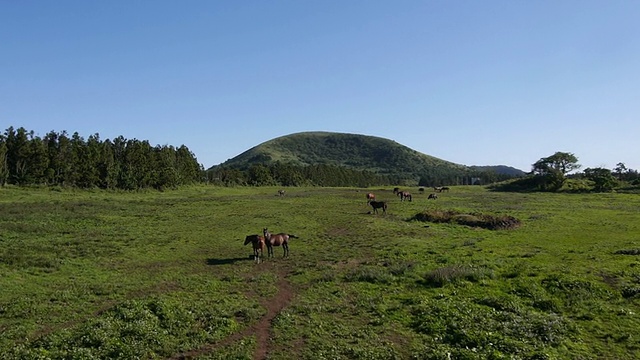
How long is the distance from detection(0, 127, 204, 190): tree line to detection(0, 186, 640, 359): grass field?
205ft

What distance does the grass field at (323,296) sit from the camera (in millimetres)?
14883

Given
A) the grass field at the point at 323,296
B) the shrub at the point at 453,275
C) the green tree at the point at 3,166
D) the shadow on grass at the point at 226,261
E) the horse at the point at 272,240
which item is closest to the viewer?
the grass field at the point at 323,296

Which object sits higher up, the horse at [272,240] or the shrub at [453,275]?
the horse at [272,240]

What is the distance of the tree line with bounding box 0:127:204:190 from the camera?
91.0 meters

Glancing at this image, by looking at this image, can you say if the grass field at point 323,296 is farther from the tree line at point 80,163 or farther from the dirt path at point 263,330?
the tree line at point 80,163

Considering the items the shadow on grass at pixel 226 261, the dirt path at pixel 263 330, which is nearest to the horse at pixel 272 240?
the shadow on grass at pixel 226 261

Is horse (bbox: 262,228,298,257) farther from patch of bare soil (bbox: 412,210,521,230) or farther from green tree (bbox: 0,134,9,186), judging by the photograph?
green tree (bbox: 0,134,9,186)

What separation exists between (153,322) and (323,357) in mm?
7282

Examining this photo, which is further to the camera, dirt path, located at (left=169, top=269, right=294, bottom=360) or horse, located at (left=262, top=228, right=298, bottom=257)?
horse, located at (left=262, top=228, right=298, bottom=257)

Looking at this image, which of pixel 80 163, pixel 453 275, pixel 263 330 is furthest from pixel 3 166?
pixel 453 275

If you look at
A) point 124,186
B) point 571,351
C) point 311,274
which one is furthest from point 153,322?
point 124,186

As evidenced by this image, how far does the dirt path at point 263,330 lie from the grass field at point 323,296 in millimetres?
91

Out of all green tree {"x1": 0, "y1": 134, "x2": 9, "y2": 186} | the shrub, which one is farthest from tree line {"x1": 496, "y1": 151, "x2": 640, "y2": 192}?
green tree {"x1": 0, "y1": 134, "x2": 9, "y2": 186}

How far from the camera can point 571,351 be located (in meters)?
14.7
